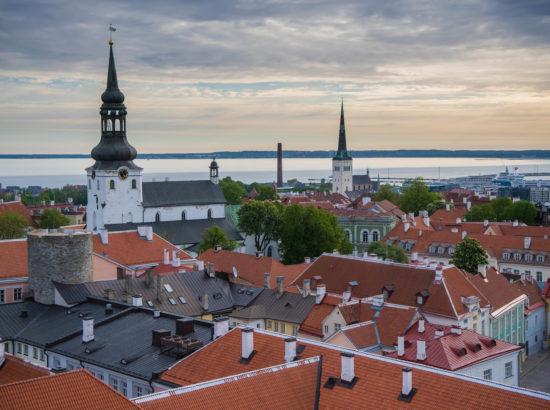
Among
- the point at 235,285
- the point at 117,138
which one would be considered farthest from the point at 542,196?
the point at 235,285

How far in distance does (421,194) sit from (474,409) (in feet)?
339

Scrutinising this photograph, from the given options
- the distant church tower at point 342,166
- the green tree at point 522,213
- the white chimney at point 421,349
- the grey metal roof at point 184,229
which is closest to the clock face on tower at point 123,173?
the grey metal roof at point 184,229

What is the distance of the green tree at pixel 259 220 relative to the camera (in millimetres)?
82188

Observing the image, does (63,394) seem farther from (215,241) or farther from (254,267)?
(215,241)

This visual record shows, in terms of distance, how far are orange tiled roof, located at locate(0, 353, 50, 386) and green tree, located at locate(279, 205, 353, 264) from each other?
4742cm

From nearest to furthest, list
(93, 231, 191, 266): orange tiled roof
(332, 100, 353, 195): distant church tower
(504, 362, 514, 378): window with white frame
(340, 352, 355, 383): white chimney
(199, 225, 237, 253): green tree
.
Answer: (340, 352, 355, 383): white chimney < (504, 362, 514, 378): window with white frame < (93, 231, 191, 266): orange tiled roof < (199, 225, 237, 253): green tree < (332, 100, 353, 195): distant church tower

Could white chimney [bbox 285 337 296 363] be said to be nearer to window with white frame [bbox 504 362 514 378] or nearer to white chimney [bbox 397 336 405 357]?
white chimney [bbox 397 336 405 357]

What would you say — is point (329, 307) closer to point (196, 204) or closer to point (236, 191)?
point (196, 204)

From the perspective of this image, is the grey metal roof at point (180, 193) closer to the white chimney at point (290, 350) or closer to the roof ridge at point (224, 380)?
the white chimney at point (290, 350)

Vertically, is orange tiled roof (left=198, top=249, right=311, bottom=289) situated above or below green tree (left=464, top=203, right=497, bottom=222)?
below

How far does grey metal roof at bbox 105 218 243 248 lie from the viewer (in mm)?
80938

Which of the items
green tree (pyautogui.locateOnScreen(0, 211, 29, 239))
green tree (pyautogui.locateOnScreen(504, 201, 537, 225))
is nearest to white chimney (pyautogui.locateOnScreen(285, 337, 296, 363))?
green tree (pyautogui.locateOnScreen(0, 211, 29, 239))

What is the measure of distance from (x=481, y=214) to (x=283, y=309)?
63665mm

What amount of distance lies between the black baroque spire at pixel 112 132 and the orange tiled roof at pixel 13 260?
26103 millimetres
